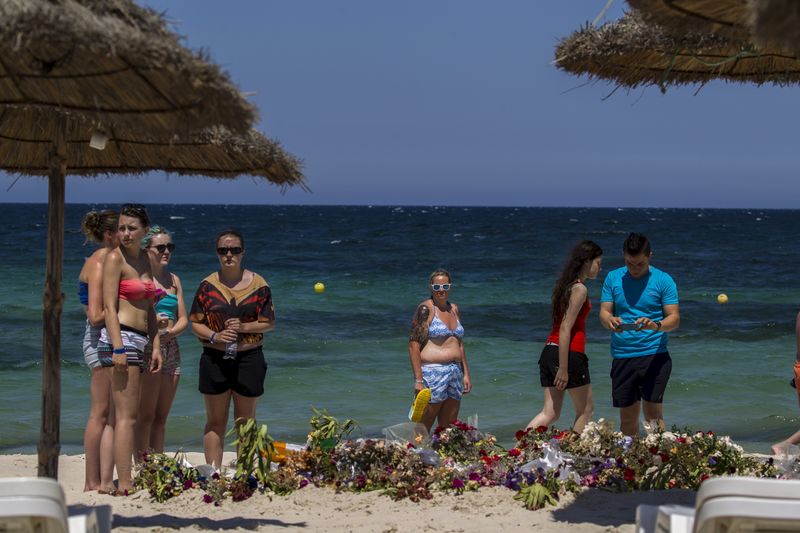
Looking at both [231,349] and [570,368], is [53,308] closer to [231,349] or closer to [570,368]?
[231,349]

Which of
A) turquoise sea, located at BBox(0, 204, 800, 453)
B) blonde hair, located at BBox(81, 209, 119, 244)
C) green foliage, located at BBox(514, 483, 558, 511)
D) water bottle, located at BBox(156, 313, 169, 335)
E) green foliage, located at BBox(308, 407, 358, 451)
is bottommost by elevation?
turquoise sea, located at BBox(0, 204, 800, 453)

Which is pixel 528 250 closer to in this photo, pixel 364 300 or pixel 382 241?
pixel 382 241

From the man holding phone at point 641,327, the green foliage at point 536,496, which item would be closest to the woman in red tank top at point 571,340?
the man holding phone at point 641,327

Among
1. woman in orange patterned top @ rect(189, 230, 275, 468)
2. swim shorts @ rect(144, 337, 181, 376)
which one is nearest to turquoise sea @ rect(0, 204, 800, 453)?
swim shorts @ rect(144, 337, 181, 376)

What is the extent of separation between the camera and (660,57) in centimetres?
523

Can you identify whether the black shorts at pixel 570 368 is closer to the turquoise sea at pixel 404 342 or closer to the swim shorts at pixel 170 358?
the swim shorts at pixel 170 358

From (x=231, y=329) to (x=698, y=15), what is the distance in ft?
10.3

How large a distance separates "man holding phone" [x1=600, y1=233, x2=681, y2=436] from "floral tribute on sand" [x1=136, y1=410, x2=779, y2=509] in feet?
1.34

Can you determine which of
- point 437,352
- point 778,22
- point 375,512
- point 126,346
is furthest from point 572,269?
point 778,22

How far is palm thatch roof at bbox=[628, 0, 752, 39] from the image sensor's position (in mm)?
3857

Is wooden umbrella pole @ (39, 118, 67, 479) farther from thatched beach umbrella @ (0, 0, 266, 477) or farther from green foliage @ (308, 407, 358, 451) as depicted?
green foliage @ (308, 407, 358, 451)

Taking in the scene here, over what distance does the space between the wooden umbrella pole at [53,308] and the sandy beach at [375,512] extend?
25.2 inches

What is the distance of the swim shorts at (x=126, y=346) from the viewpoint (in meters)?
5.46

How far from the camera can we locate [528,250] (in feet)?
144
